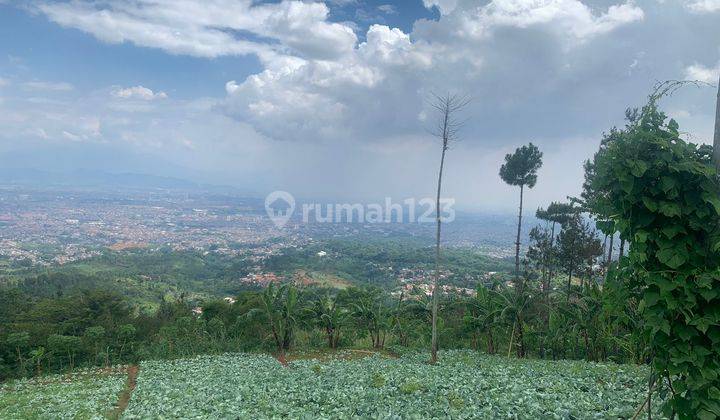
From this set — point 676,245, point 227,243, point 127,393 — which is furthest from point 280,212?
point 676,245

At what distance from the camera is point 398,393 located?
938cm

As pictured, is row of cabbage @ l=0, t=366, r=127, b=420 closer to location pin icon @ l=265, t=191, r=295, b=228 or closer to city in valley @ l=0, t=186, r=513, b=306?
city in valley @ l=0, t=186, r=513, b=306

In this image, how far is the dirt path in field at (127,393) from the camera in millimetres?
10727

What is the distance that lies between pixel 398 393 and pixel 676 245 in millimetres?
6341

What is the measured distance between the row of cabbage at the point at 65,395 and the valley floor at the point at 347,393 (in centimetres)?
4

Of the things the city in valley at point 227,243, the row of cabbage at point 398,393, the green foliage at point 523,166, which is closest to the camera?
the row of cabbage at point 398,393

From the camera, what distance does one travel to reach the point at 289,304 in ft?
65.7

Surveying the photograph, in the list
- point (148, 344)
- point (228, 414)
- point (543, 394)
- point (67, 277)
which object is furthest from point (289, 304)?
point (67, 277)

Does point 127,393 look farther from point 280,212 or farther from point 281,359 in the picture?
point 280,212

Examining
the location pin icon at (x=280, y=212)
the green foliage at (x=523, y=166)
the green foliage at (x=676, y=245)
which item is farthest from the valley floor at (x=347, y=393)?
the location pin icon at (x=280, y=212)

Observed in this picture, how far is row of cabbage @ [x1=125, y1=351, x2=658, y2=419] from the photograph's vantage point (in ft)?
25.0

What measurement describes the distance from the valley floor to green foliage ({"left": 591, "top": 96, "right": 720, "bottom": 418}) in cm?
253

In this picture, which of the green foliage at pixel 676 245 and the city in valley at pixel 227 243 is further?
the city in valley at pixel 227 243

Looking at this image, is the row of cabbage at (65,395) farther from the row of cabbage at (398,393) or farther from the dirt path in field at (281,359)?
the dirt path in field at (281,359)
